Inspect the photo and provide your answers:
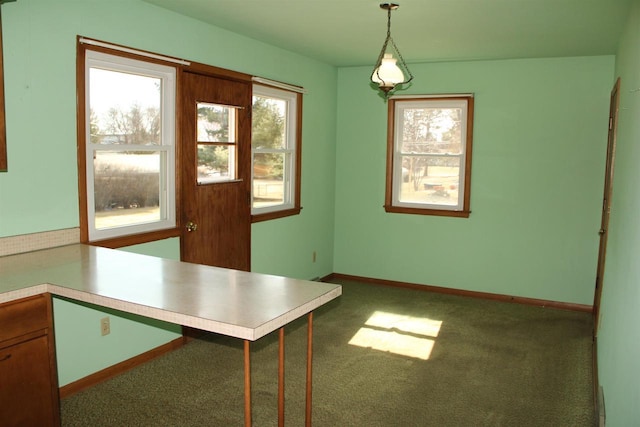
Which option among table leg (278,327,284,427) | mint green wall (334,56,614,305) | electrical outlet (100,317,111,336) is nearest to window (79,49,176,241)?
electrical outlet (100,317,111,336)

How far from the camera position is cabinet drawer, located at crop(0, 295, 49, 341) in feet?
7.33

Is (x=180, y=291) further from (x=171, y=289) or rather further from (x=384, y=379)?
(x=384, y=379)

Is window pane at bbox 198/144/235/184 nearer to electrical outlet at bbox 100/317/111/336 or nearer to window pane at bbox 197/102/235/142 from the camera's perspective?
window pane at bbox 197/102/235/142

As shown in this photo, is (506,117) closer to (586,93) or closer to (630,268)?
(586,93)

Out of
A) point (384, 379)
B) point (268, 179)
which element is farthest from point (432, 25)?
point (384, 379)

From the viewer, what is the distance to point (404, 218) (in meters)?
5.87

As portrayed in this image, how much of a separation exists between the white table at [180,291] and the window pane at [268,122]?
2.24m

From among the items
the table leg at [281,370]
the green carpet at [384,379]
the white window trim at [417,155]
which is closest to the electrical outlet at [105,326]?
the green carpet at [384,379]

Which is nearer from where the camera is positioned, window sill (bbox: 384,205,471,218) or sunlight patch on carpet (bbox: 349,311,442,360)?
sunlight patch on carpet (bbox: 349,311,442,360)

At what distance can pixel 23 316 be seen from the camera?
2311 mm

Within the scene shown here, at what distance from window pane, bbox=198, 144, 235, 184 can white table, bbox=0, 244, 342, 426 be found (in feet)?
4.62

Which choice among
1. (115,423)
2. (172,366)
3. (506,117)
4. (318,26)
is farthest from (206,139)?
(506,117)

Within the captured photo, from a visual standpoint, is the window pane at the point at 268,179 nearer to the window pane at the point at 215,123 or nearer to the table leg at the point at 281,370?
the window pane at the point at 215,123

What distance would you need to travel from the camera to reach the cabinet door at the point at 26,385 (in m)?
2.27
